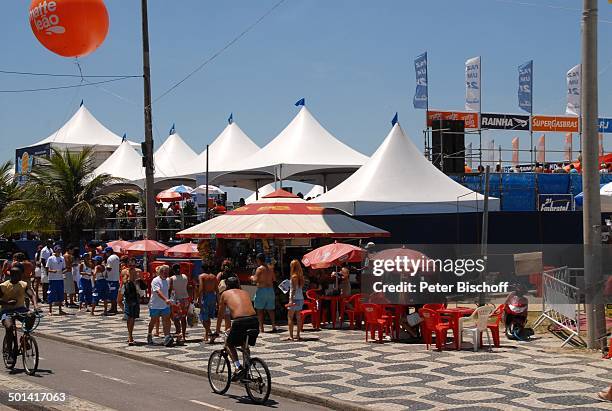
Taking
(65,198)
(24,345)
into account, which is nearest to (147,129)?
(65,198)

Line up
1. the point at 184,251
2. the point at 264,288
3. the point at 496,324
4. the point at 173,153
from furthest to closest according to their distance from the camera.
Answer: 1. the point at 173,153
2. the point at 184,251
3. the point at 264,288
4. the point at 496,324

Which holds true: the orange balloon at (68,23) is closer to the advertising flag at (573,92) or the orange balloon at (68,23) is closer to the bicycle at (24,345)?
the bicycle at (24,345)

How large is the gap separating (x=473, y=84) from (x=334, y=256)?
2248cm

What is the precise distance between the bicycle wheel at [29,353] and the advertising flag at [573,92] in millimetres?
30396

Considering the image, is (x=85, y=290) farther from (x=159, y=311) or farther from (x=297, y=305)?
(x=297, y=305)

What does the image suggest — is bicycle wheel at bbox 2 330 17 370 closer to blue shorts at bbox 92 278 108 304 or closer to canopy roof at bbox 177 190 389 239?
canopy roof at bbox 177 190 389 239

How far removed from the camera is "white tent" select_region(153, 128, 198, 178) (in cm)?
4188

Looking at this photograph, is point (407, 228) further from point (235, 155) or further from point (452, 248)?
point (235, 155)

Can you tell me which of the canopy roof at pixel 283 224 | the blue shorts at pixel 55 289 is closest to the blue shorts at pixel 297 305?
the canopy roof at pixel 283 224

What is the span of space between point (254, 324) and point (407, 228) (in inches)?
515

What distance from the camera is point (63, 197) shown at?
32.7 m

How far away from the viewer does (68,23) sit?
15477 mm

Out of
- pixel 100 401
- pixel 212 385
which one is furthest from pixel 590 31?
pixel 100 401

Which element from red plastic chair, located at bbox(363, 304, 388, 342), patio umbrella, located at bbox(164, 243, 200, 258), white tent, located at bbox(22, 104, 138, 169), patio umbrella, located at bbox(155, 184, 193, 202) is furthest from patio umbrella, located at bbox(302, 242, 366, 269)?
white tent, located at bbox(22, 104, 138, 169)
